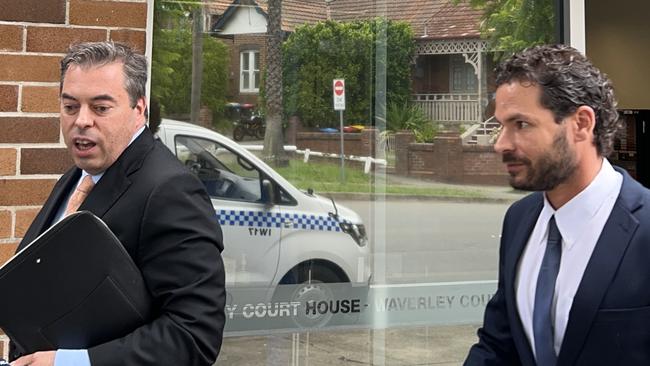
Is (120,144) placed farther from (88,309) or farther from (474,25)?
(474,25)

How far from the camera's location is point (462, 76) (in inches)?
201

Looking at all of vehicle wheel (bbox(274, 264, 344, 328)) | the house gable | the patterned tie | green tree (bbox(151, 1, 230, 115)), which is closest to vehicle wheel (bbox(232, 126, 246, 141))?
green tree (bbox(151, 1, 230, 115))

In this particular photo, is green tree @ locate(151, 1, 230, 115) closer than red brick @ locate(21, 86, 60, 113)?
No

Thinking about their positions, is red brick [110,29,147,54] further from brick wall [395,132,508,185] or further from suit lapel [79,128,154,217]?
brick wall [395,132,508,185]

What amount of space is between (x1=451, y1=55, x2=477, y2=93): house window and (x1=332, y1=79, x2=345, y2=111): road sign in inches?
25.7

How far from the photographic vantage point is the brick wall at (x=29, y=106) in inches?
A: 128

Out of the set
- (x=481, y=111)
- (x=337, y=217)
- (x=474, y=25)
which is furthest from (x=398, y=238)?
(x=474, y=25)

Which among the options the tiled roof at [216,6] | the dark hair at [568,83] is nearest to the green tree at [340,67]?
the tiled roof at [216,6]

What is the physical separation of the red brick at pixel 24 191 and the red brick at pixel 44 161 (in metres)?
0.04

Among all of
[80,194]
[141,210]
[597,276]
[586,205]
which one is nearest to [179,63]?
[80,194]

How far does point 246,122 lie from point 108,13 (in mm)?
1313

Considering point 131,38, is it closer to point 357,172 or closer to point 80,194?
point 80,194

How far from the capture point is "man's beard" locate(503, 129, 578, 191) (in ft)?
6.19

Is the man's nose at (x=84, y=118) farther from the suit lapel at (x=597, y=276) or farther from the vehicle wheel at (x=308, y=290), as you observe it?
the vehicle wheel at (x=308, y=290)
